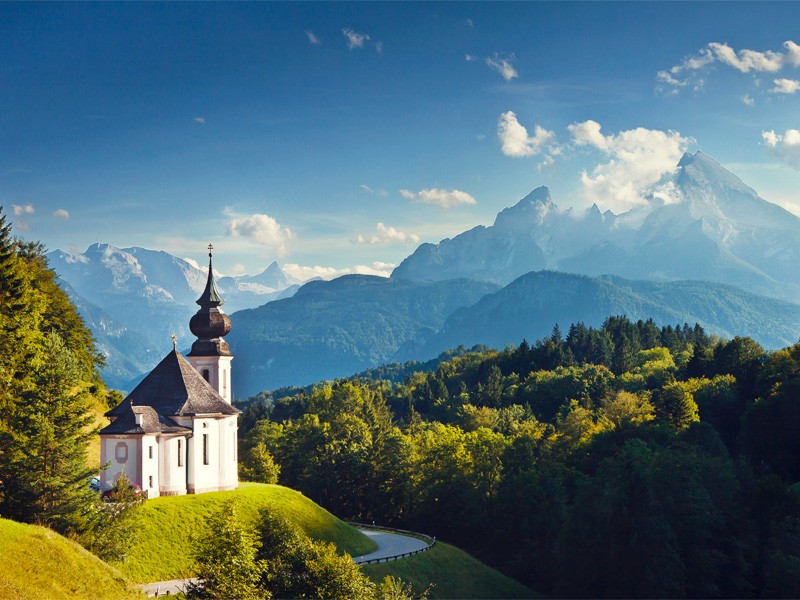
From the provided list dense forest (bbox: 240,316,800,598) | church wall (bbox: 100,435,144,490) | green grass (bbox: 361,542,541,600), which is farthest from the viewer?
dense forest (bbox: 240,316,800,598)

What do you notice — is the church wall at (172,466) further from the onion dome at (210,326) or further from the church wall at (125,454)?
the onion dome at (210,326)

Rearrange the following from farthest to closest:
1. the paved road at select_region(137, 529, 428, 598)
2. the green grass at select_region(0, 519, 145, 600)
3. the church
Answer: the church, the paved road at select_region(137, 529, 428, 598), the green grass at select_region(0, 519, 145, 600)

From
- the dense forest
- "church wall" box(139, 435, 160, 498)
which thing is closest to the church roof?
"church wall" box(139, 435, 160, 498)

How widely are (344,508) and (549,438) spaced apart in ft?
71.3

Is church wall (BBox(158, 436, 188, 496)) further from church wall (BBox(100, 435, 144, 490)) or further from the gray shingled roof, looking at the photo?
church wall (BBox(100, 435, 144, 490))

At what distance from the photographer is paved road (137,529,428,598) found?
175 feet

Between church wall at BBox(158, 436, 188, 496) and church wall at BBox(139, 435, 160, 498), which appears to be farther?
church wall at BBox(158, 436, 188, 496)

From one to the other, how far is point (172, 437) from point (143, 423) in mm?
2789

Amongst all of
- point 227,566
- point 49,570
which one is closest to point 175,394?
point 49,570

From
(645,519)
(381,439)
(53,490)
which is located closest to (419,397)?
(381,439)

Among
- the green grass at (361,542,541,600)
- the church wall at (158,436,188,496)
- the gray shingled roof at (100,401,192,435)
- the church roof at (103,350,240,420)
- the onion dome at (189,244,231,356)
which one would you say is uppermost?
the onion dome at (189,244,231,356)

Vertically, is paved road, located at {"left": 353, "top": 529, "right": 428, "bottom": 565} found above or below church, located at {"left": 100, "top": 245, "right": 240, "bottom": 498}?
below

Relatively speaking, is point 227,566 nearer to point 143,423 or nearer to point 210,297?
point 143,423

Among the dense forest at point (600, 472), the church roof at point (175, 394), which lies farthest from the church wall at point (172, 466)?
the dense forest at point (600, 472)
